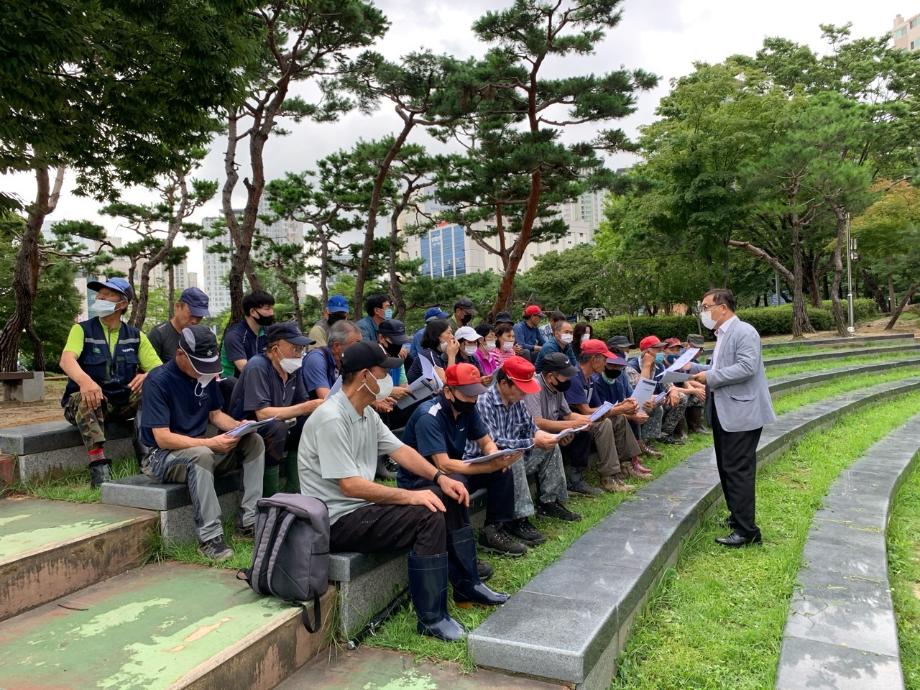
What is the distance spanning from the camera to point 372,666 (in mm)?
2664

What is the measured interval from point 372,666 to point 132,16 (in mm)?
5854

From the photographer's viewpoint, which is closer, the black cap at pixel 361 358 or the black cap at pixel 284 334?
the black cap at pixel 361 358

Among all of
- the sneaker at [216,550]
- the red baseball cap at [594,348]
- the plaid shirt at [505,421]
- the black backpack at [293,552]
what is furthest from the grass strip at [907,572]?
the sneaker at [216,550]

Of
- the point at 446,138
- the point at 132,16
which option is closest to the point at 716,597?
the point at 132,16

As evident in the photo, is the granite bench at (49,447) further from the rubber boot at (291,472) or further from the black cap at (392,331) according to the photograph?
the black cap at (392,331)

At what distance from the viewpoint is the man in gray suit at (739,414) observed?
4.23 m

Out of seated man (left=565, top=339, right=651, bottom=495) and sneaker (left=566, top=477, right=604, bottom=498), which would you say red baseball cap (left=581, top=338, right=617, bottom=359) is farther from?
sneaker (left=566, top=477, right=604, bottom=498)

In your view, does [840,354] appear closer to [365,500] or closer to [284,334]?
[284,334]

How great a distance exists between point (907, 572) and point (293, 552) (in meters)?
4.00

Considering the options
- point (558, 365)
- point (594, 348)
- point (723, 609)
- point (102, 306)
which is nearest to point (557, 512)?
point (558, 365)

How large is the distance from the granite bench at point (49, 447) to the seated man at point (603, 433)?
141 inches

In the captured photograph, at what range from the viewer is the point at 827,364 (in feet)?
51.2

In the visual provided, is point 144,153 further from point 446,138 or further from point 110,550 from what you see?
point 446,138

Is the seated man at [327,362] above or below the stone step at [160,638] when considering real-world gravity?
above
